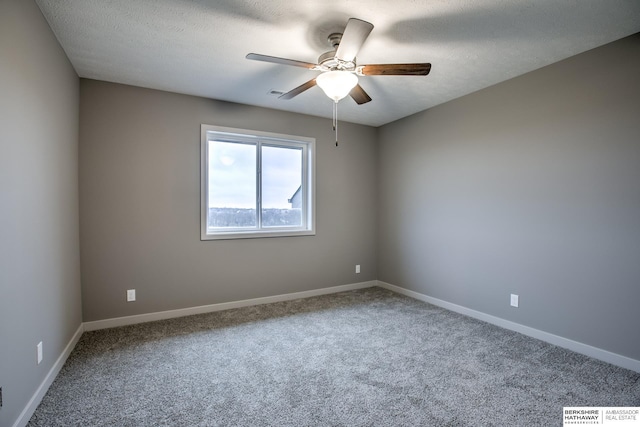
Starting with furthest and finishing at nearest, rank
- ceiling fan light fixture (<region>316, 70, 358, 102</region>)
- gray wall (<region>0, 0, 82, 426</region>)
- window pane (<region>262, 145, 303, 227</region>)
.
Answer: window pane (<region>262, 145, 303, 227</region>), ceiling fan light fixture (<region>316, 70, 358, 102</region>), gray wall (<region>0, 0, 82, 426</region>)

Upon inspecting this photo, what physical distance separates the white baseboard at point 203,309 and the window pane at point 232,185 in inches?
37.4

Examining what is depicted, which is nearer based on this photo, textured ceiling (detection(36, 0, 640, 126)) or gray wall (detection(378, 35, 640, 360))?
textured ceiling (detection(36, 0, 640, 126))

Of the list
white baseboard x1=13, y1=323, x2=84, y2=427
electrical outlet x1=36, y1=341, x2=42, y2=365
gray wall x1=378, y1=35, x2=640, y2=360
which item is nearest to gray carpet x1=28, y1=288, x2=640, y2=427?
white baseboard x1=13, y1=323, x2=84, y2=427

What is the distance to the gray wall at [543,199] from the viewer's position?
2412mm

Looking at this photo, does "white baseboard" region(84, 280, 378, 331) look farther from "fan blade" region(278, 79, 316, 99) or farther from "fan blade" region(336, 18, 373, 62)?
"fan blade" region(336, 18, 373, 62)

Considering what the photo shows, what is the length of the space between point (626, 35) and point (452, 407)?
294 centimetres

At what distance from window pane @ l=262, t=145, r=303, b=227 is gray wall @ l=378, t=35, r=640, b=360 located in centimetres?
160

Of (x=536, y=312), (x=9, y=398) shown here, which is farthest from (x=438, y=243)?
(x=9, y=398)

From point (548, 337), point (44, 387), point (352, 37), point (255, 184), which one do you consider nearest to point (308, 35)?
point (352, 37)

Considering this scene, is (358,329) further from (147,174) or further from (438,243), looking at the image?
(147,174)

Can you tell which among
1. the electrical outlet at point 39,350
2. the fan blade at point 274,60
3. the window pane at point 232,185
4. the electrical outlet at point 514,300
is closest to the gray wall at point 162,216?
the window pane at point 232,185

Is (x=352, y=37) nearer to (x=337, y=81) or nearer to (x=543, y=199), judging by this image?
(x=337, y=81)

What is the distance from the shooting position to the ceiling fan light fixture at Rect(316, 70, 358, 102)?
7.30ft

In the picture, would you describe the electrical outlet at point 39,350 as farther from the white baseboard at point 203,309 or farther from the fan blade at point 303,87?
the fan blade at point 303,87
